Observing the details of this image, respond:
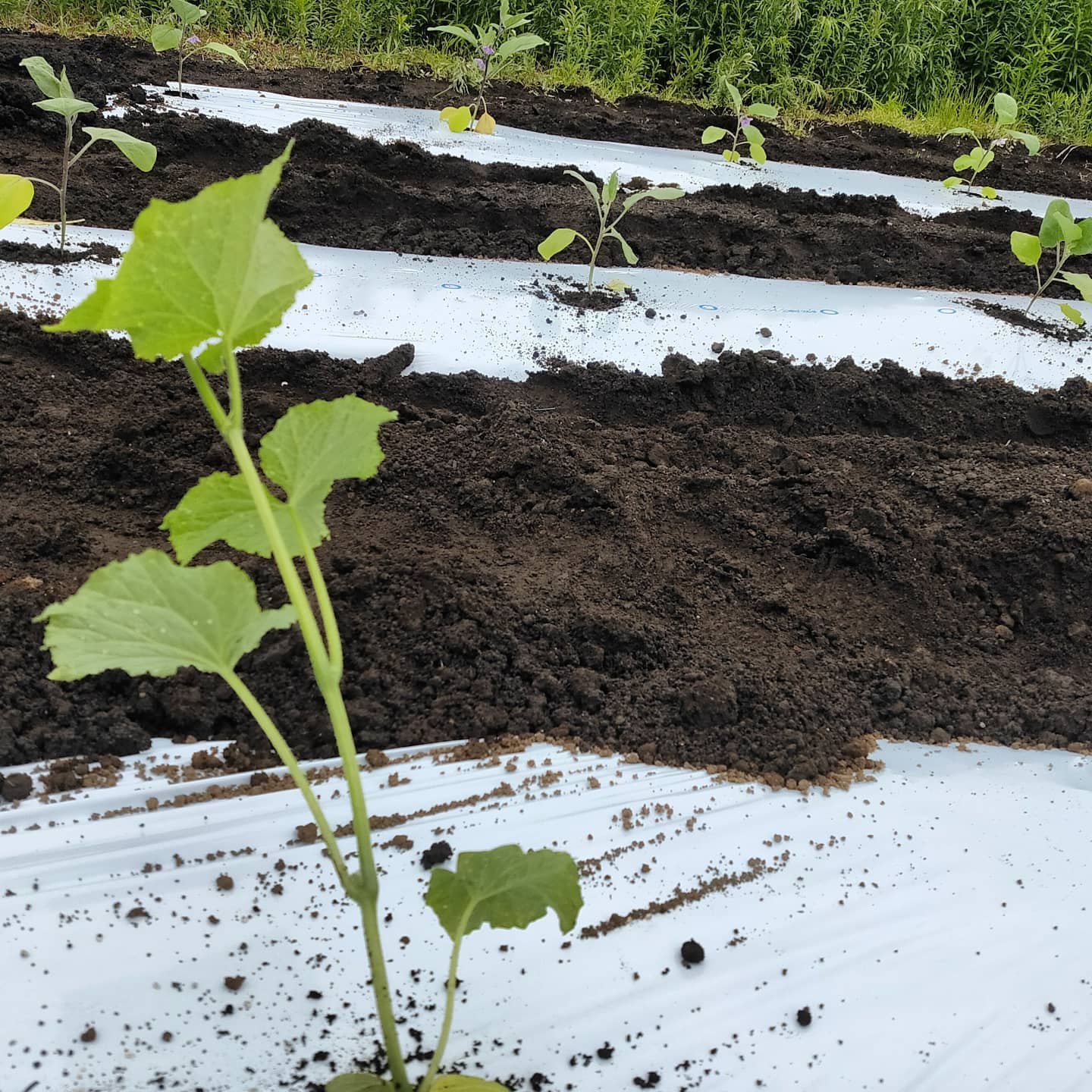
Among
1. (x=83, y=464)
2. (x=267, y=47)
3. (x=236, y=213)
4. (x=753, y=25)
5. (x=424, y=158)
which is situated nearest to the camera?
(x=236, y=213)

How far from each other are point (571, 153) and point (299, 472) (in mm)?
3509

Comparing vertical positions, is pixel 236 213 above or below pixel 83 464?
above

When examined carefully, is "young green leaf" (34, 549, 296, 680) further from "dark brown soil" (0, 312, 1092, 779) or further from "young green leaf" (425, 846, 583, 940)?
"dark brown soil" (0, 312, 1092, 779)

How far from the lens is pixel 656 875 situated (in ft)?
4.51

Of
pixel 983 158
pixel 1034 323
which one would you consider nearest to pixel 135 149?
pixel 1034 323

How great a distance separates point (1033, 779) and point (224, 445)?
1.66 m

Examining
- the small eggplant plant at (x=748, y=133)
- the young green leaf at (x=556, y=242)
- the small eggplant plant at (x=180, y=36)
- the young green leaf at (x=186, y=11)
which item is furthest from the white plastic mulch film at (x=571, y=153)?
the young green leaf at (x=556, y=242)

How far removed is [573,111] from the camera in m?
4.65

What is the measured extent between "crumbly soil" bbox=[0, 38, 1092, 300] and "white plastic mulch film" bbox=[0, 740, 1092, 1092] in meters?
2.12

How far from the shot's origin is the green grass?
516 cm

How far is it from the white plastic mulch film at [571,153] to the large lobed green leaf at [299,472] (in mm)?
3151

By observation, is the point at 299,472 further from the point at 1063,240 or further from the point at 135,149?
the point at 1063,240

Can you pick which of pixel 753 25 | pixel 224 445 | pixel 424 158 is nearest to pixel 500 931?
Result: pixel 224 445

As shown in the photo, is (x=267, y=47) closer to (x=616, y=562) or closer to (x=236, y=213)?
(x=616, y=562)
